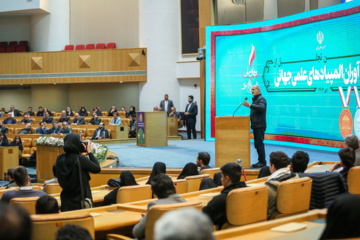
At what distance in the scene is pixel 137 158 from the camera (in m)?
10.2

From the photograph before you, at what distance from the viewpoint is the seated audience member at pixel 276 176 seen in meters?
3.98

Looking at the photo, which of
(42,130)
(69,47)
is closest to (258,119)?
(42,130)

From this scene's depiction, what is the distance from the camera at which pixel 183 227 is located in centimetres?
121

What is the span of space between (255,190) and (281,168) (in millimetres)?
788

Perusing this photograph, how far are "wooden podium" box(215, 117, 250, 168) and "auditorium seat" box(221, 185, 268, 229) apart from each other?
3.94 metres

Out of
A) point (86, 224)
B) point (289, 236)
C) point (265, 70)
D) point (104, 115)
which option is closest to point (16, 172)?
point (86, 224)

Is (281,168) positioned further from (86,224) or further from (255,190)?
(86,224)

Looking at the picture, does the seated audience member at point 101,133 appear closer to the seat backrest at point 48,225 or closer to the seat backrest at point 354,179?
the seat backrest at point 354,179

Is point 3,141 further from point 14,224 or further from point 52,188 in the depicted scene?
point 14,224

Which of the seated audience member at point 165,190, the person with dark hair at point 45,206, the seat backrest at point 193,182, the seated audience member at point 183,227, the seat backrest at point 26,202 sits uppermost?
the seated audience member at point 183,227

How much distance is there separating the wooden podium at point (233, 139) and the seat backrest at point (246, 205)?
3937 millimetres

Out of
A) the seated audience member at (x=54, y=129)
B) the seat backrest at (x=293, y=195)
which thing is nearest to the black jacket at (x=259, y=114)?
the seat backrest at (x=293, y=195)

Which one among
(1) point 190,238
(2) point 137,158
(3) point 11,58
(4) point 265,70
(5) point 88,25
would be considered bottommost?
(2) point 137,158

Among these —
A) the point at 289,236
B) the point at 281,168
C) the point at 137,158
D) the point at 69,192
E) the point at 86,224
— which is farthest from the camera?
the point at 137,158
